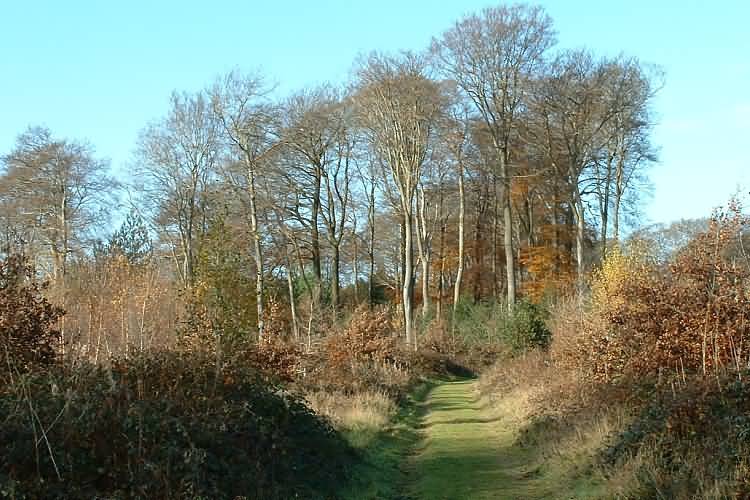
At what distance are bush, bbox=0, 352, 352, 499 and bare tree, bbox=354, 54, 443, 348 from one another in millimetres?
27927

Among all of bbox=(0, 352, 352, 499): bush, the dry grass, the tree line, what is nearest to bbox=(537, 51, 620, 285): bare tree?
the tree line

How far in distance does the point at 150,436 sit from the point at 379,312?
22.3 meters

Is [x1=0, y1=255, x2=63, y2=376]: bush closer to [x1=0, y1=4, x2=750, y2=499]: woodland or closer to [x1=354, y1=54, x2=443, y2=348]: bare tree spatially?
[x1=0, y1=4, x2=750, y2=499]: woodland

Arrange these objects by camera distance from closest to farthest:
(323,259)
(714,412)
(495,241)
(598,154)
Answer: (714,412) < (598,154) < (323,259) < (495,241)

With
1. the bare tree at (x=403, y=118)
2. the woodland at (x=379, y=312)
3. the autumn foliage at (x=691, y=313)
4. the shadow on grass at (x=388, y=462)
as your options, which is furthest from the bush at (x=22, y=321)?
the bare tree at (x=403, y=118)

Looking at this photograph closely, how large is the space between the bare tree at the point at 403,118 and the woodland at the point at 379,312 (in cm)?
12

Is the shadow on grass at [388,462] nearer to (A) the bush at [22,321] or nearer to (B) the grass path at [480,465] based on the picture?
(B) the grass path at [480,465]

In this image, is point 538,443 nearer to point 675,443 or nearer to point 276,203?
point 675,443

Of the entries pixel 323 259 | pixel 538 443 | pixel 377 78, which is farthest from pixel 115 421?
pixel 323 259

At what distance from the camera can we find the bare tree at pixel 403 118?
37875 mm

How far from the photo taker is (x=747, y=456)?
26.9 feet

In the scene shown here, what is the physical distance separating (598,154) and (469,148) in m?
6.73

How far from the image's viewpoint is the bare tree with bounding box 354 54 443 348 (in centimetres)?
3788

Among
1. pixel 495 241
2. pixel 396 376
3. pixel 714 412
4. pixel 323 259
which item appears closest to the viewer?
pixel 714 412
